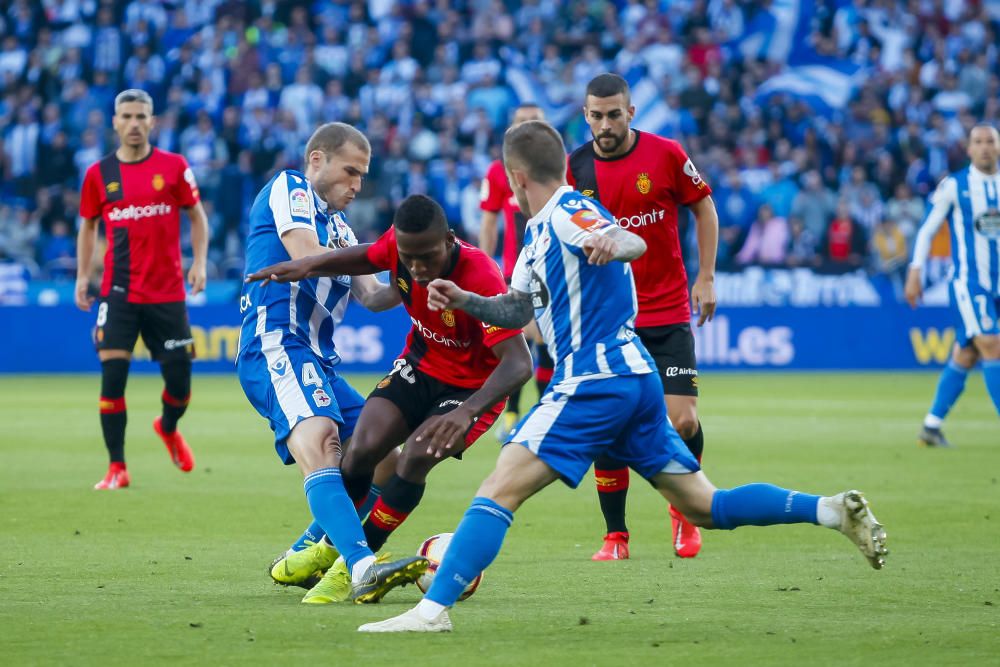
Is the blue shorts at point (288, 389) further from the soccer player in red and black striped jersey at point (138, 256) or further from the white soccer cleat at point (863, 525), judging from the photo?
the soccer player in red and black striped jersey at point (138, 256)

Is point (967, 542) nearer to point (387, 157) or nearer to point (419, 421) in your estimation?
point (419, 421)

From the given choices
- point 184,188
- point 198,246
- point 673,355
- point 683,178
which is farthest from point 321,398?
point 198,246

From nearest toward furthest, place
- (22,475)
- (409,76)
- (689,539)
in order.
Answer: (689,539), (22,475), (409,76)

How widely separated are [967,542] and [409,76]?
19772mm

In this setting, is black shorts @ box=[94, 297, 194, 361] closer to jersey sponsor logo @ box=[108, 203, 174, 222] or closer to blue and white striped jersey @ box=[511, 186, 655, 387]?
jersey sponsor logo @ box=[108, 203, 174, 222]

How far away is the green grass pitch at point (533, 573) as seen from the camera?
5156 mm

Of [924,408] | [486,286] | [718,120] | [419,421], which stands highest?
[486,286]

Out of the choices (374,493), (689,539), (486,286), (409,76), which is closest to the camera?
(486,286)

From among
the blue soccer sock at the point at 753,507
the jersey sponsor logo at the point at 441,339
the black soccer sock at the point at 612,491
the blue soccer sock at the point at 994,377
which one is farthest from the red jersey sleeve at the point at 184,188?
the blue soccer sock at the point at 994,377

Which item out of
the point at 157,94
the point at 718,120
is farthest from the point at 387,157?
the point at 718,120

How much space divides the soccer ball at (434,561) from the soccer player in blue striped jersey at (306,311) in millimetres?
351

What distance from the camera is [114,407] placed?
424 inches

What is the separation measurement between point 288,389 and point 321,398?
147mm

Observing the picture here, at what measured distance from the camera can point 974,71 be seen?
2834 centimetres
